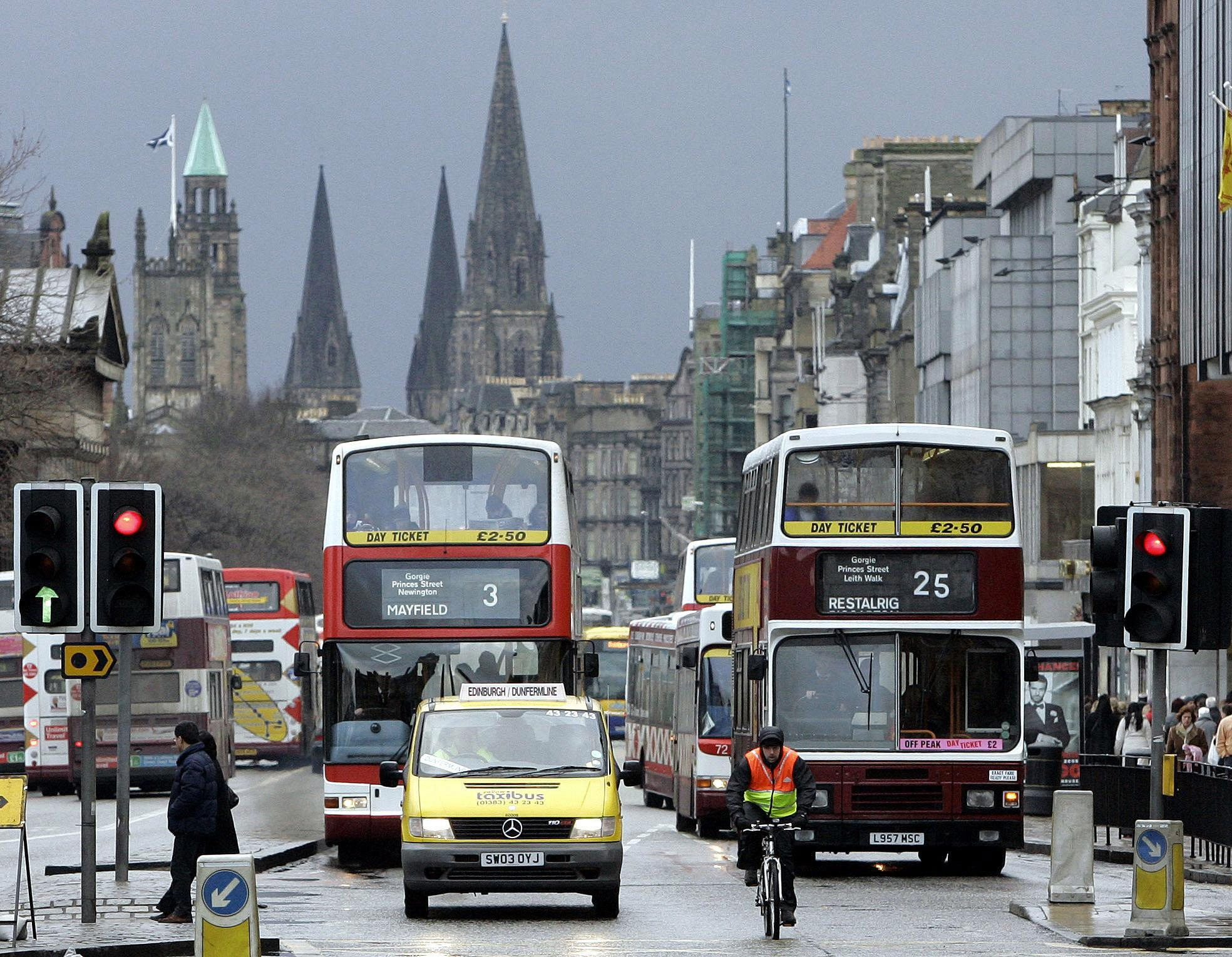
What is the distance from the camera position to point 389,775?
64.1 feet

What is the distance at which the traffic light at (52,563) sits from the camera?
17266mm

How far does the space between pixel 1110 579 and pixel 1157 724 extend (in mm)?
1038

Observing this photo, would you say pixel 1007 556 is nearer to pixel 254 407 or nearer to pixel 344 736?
pixel 344 736

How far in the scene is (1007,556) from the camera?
76.5 feet

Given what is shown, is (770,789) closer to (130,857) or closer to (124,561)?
(124,561)

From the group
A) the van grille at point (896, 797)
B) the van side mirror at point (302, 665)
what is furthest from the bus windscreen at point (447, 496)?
the van grille at point (896, 797)

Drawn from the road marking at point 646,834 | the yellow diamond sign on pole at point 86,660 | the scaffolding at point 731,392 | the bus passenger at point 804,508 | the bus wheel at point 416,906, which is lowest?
the road marking at point 646,834

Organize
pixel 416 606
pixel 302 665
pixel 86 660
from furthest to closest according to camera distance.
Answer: pixel 302 665 → pixel 416 606 → pixel 86 660

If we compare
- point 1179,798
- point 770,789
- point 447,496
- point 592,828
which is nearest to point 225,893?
point 592,828

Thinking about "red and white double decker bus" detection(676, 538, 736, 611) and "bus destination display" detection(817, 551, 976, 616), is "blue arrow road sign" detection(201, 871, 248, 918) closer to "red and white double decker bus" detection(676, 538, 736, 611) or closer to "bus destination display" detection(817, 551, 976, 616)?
"bus destination display" detection(817, 551, 976, 616)

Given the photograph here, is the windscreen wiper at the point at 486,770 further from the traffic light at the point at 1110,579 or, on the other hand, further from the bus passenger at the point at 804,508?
the bus passenger at the point at 804,508

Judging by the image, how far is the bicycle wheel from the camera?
17.7 meters

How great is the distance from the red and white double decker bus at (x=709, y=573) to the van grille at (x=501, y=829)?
21.7 meters

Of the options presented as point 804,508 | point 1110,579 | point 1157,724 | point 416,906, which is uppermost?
point 804,508
